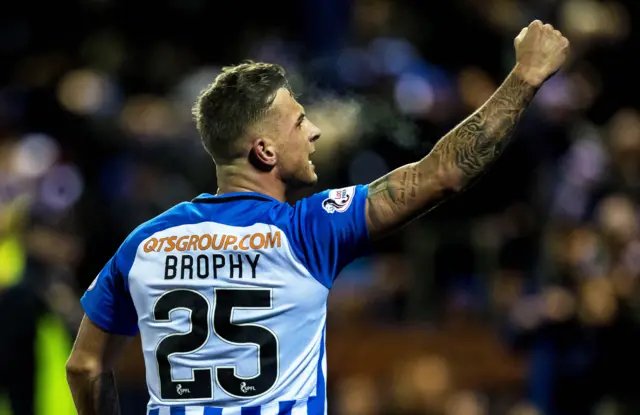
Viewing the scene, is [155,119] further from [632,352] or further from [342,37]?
[632,352]

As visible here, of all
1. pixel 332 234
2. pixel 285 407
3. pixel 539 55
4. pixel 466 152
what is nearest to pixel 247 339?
pixel 285 407

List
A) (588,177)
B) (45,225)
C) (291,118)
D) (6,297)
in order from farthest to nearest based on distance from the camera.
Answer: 1. (588,177)
2. (45,225)
3. (6,297)
4. (291,118)

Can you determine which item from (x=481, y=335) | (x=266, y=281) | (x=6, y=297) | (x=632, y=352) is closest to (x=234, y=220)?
(x=266, y=281)

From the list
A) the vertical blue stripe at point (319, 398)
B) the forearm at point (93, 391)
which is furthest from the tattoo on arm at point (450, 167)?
the forearm at point (93, 391)

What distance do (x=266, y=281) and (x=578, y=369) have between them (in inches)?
185

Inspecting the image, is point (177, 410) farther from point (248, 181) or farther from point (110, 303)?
point (248, 181)

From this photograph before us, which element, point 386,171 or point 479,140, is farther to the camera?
point 386,171

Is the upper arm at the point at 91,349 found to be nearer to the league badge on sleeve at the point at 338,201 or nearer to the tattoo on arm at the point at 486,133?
the league badge on sleeve at the point at 338,201

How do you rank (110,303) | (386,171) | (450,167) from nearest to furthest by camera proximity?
(450,167) → (110,303) → (386,171)

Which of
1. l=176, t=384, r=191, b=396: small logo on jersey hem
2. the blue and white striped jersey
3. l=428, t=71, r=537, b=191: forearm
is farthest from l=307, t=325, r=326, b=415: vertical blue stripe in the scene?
l=428, t=71, r=537, b=191: forearm

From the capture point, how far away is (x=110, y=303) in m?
4.29

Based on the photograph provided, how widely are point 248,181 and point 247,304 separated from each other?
1.72 feet

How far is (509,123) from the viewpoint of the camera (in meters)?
3.96

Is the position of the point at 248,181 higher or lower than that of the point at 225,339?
higher
